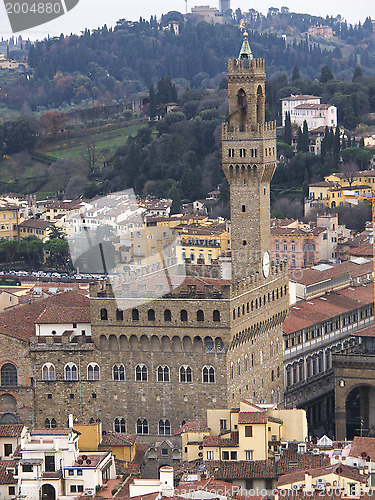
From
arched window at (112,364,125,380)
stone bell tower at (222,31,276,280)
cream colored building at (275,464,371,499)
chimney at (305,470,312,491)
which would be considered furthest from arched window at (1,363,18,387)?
chimney at (305,470,312,491)

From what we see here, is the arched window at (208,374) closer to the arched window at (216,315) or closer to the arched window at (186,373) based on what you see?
the arched window at (186,373)

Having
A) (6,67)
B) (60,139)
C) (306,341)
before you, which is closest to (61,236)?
(60,139)

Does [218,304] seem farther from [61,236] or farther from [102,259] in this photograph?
[61,236]

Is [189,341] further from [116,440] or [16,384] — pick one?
[16,384]

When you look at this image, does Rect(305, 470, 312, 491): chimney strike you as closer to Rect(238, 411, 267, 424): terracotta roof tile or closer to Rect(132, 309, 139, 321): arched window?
Rect(238, 411, 267, 424): terracotta roof tile

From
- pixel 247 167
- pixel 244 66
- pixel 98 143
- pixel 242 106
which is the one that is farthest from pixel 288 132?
pixel 247 167
